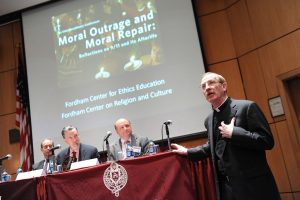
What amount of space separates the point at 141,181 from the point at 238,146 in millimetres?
848

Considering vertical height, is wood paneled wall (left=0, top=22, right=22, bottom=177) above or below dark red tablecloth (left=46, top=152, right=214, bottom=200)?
above

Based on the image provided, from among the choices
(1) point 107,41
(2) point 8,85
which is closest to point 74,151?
(1) point 107,41

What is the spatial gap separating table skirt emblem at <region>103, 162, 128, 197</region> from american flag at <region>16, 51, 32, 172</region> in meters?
3.09

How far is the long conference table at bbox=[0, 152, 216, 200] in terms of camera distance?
2488 mm

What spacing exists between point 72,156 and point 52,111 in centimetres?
170

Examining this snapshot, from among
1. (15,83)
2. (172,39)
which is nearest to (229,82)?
(172,39)

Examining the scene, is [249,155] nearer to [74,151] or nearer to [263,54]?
[74,151]

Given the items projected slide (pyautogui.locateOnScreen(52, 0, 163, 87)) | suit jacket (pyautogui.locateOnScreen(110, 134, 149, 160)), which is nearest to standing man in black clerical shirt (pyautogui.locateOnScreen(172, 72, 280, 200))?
suit jacket (pyautogui.locateOnScreen(110, 134, 149, 160))

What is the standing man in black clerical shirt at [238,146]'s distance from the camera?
2006mm

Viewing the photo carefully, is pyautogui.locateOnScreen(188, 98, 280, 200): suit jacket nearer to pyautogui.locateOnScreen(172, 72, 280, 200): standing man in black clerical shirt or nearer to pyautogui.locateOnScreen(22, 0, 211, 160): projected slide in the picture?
pyautogui.locateOnScreen(172, 72, 280, 200): standing man in black clerical shirt

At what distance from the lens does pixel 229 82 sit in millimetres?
4941

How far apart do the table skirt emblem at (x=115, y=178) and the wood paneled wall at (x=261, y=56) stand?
223 centimetres

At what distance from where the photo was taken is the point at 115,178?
259 centimetres

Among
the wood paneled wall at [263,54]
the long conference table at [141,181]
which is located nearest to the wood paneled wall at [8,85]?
the long conference table at [141,181]
